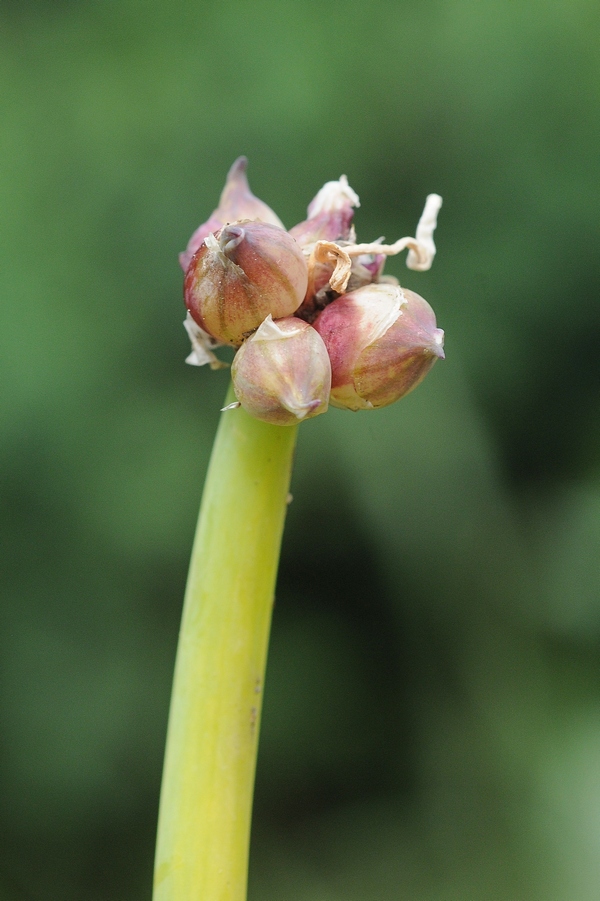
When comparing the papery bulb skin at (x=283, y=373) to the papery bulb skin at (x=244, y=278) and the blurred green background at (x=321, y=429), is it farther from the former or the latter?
the blurred green background at (x=321, y=429)

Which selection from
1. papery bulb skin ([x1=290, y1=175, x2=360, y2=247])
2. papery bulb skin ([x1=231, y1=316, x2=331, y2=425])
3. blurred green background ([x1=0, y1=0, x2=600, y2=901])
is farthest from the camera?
blurred green background ([x1=0, y1=0, x2=600, y2=901])

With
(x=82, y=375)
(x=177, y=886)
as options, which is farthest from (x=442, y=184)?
(x=177, y=886)

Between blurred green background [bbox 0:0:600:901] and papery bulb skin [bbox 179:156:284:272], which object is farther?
blurred green background [bbox 0:0:600:901]

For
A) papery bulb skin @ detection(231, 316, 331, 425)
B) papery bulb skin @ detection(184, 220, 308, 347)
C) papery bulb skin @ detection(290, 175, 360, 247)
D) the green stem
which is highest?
papery bulb skin @ detection(290, 175, 360, 247)

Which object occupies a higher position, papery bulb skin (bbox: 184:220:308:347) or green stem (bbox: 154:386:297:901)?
papery bulb skin (bbox: 184:220:308:347)

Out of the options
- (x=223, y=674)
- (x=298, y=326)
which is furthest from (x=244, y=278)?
(x=223, y=674)

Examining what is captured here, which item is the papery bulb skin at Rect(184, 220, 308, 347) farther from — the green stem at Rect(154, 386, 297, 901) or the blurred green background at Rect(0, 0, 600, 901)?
the blurred green background at Rect(0, 0, 600, 901)

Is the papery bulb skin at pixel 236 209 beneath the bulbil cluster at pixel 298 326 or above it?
above

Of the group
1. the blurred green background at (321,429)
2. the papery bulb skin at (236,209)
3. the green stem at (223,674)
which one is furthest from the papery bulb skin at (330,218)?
the blurred green background at (321,429)

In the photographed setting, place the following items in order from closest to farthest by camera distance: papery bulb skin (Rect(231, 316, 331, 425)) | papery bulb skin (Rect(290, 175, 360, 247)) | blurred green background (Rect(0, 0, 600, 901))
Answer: papery bulb skin (Rect(231, 316, 331, 425)) → papery bulb skin (Rect(290, 175, 360, 247)) → blurred green background (Rect(0, 0, 600, 901))

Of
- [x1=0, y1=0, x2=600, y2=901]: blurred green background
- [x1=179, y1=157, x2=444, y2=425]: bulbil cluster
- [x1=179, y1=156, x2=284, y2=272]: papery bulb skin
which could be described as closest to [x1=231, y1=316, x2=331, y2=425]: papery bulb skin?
[x1=179, y1=157, x2=444, y2=425]: bulbil cluster
